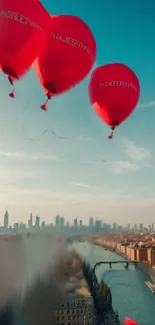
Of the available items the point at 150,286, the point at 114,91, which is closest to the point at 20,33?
the point at 114,91

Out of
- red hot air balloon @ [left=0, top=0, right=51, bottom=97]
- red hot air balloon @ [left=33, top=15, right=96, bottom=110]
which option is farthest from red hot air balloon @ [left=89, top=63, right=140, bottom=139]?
Result: red hot air balloon @ [left=0, top=0, right=51, bottom=97]

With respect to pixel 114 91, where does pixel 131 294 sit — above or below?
below

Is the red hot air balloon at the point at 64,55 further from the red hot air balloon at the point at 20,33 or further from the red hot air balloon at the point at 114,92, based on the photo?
the red hot air balloon at the point at 114,92

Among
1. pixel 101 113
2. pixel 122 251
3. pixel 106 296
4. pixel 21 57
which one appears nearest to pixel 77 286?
pixel 106 296

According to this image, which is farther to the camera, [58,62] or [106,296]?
[106,296]

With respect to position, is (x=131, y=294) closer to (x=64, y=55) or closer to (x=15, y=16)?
(x=64, y=55)

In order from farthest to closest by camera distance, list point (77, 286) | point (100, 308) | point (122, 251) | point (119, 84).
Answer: point (122, 251)
point (77, 286)
point (100, 308)
point (119, 84)

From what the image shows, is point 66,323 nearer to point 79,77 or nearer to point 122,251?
point 79,77
